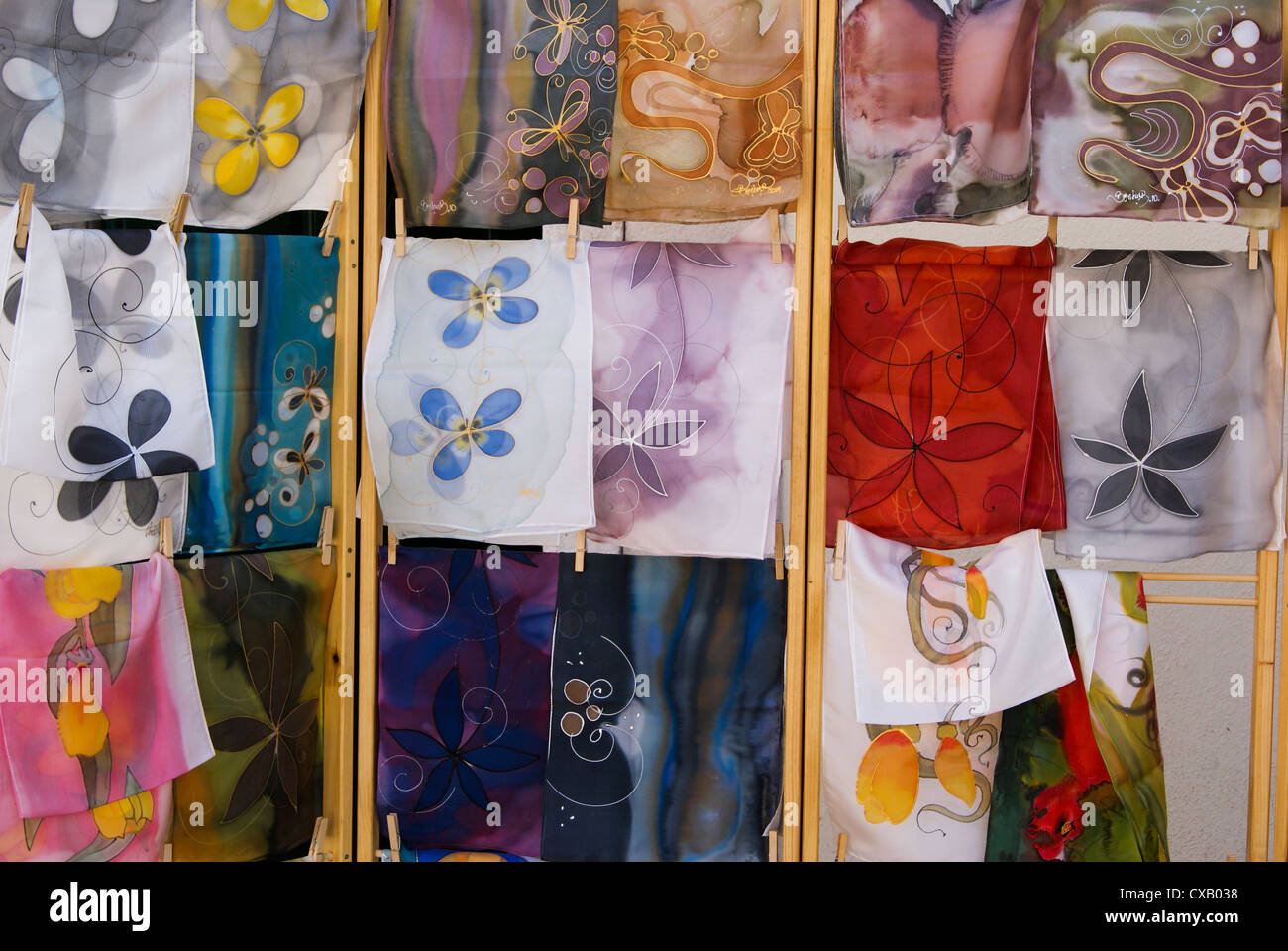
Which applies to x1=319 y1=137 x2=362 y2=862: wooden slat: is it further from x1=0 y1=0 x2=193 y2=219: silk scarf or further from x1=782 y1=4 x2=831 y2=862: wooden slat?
x1=782 y1=4 x2=831 y2=862: wooden slat

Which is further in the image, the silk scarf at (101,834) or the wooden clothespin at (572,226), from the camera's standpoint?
the wooden clothespin at (572,226)

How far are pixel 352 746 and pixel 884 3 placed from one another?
1.82 metres

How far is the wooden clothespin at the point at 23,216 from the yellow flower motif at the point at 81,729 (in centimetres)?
79

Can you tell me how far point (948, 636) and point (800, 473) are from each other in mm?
436

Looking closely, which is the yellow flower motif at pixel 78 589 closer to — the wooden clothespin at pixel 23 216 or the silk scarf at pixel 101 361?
the silk scarf at pixel 101 361

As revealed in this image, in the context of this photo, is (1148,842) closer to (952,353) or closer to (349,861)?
(952,353)

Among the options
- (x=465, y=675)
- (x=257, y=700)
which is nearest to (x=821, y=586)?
(x=465, y=675)

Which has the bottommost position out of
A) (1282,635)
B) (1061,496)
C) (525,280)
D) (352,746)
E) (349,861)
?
(349,861)

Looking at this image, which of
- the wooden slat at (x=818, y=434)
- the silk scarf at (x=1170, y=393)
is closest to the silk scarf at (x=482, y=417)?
the wooden slat at (x=818, y=434)

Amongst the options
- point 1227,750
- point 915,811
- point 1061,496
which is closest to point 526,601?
point 915,811

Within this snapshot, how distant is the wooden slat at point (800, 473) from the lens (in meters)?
2.19

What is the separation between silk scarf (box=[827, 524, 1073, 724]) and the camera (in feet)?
7.16

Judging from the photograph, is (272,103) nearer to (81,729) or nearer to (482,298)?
(482,298)

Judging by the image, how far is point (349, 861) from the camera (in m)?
2.25
